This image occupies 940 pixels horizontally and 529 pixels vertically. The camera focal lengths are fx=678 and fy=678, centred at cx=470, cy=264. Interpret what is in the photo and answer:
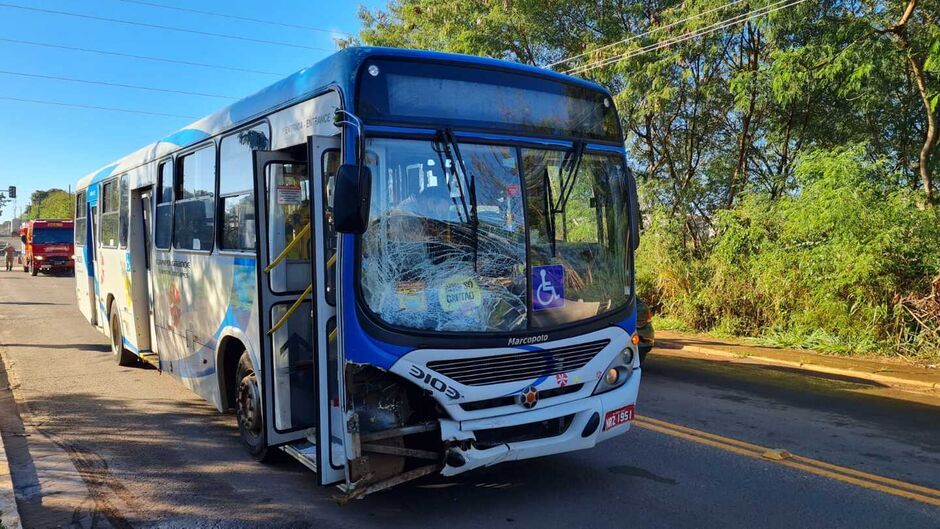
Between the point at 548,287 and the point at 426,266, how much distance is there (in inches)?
37.1

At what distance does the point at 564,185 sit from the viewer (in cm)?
500

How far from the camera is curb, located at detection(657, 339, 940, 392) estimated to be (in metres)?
9.34

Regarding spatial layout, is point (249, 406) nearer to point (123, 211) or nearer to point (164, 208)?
point (164, 208)

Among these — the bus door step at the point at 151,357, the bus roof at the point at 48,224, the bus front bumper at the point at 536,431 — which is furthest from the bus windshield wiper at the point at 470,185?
the bus roof at the point at 48,224

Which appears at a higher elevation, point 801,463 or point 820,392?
point 801,463

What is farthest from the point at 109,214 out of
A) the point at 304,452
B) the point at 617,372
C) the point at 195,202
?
the point at 617,372

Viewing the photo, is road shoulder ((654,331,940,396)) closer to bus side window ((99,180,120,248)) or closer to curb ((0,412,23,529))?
bus side window ((99,180,120,248))

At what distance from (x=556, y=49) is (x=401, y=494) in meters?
15.7

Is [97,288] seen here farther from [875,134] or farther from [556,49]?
[875,134]

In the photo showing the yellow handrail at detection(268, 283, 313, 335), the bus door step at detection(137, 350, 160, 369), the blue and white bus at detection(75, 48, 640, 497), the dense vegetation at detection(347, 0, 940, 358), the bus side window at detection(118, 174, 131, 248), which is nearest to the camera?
the blue and white bus at detection(75, 48, 640, 497)

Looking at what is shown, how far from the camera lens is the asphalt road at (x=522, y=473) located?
15.4 ft

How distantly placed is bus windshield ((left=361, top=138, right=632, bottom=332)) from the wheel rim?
6.59 ft

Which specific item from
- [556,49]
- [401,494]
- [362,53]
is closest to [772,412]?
[401,494]

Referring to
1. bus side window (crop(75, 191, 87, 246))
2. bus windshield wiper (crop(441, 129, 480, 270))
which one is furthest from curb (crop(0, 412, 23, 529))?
bus side window (crop(75, 191, 87, 246))
